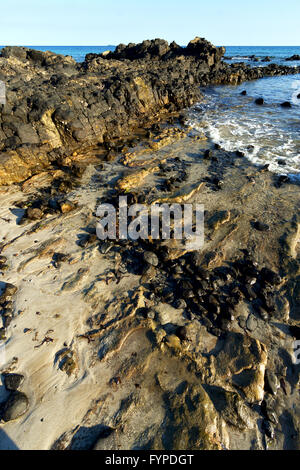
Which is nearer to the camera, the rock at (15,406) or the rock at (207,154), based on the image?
the rock at (15,406)

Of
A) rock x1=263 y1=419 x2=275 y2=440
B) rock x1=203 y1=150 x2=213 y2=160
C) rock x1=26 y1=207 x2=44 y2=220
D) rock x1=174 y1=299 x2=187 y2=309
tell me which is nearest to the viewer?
rock x1=263 y1=419 x2=275 y2=440

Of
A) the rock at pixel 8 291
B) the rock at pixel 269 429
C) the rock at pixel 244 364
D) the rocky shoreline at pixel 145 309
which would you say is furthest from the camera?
the rock at pixel 8 291

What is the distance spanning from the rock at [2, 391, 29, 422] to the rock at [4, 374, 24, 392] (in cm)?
19

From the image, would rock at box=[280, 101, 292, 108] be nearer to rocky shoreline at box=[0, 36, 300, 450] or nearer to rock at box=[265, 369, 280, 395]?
rocky shoreline at box=[0, 36, 300, 450]

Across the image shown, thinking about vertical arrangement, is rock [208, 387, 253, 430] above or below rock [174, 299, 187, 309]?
below

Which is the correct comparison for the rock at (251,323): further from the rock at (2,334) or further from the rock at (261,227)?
the rock at (2,334)

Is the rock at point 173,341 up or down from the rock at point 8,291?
down

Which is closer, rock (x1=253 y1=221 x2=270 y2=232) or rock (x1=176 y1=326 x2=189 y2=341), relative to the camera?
rock (x1=176 y1=326 x2=189 y2=341)

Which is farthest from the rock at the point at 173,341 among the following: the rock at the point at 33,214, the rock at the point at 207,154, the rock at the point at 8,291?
the rock at the point at 207,154

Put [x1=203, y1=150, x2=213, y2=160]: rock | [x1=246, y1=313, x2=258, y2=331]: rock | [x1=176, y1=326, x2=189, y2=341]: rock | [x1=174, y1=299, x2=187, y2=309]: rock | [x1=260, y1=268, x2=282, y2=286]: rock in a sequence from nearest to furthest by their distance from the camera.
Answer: [x1=176, y1=326, x2=189, y2=341]: rock
[x1=246, y1=313, x2=258, y2=331]: rock
[x1=174, y1=299, x2=187, y2=309]: rock
[x1=260, y1=268, x2=282, y2=286]: rock
[x1=203, y1=150, x2=213, y2=160]: rock

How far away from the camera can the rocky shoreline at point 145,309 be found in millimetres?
5477

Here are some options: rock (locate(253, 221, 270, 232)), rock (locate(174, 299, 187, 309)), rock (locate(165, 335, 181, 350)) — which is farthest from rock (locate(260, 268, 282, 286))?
rock (locate(165, 335, 181, 350))

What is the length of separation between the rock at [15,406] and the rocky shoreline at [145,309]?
26 mm

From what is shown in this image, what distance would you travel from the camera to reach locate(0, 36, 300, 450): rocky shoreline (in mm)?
5477
